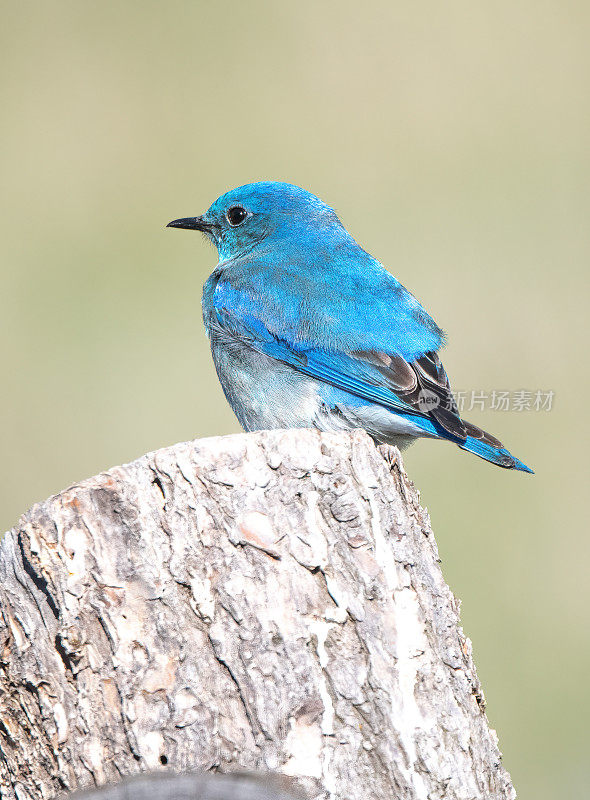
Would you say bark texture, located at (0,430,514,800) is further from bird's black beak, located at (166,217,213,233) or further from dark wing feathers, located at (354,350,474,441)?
bird's black beak, located at (166,217,213,233)

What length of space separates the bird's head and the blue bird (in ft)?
0.99

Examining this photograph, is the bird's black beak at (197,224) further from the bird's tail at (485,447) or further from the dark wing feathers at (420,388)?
the bird's tail at (485,447)

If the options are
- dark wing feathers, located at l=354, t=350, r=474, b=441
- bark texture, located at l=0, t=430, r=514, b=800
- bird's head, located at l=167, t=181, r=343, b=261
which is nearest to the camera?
bark texture, located at l=0, t=430, r=514, b=800

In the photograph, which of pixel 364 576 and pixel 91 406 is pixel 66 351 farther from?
pixel 364 576

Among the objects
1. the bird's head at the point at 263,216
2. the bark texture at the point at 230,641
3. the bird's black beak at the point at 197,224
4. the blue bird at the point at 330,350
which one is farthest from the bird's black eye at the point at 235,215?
the bark texture at the point at 230,641

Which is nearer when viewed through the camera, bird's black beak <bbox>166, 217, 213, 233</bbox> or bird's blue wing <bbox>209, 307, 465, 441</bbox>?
bird's blue wing <bbox>209, 307, 465, 441</bbox>

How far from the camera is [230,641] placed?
3.05m

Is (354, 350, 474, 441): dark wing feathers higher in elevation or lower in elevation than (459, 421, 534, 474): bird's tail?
higher

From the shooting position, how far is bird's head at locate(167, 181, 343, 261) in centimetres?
570

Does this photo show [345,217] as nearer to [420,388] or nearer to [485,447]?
[420,388]

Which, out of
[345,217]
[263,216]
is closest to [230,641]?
[263,216]

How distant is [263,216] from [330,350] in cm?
147

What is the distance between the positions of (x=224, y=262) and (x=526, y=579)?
2975 mm

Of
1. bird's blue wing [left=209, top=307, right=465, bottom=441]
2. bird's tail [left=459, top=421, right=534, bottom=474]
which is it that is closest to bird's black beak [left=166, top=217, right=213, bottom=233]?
bird's blue wing [left=209, top=307, right=465, bottom=441]
